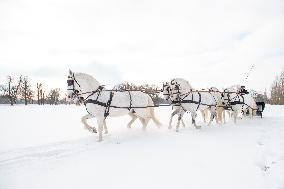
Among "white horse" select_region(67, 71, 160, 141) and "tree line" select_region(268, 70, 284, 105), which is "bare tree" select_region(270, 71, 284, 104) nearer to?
"tree line" select_region(268, 70, 284, 105)

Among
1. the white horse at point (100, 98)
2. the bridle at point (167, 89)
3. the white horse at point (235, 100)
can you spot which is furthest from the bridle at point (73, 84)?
the white horse at point (235, 100)

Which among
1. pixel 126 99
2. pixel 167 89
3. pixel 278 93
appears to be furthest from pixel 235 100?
pixel 278 93

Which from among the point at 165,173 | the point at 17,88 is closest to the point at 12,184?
the point at 165,173

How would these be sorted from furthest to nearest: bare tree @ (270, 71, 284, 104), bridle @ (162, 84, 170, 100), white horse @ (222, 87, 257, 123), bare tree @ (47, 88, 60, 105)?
bare tree @ (47, 88, 60, 105) → bare tree @ (270, 71, 284, 104) → white horse @ (222, 87, 257, 123) → bridle @ (162, 84, 170, 100)

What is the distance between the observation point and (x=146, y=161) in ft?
23.4

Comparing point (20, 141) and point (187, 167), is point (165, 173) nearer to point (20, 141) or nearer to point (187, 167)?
point (187, 167)

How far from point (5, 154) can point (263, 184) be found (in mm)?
6947

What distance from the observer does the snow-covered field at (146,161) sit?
5867 mm

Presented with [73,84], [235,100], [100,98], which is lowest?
[235,100]

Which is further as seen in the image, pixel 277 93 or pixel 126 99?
pixel 277 93

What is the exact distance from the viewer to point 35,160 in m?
7.20

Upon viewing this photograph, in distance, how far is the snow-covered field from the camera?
19.2 ft

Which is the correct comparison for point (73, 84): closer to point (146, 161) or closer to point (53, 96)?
point (146, 161)

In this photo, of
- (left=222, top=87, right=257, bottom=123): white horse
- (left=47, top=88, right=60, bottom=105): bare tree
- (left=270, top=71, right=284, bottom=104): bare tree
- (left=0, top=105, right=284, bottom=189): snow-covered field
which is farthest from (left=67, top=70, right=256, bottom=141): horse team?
(left=47, top=88, right=60, bottom=105): bare tree
